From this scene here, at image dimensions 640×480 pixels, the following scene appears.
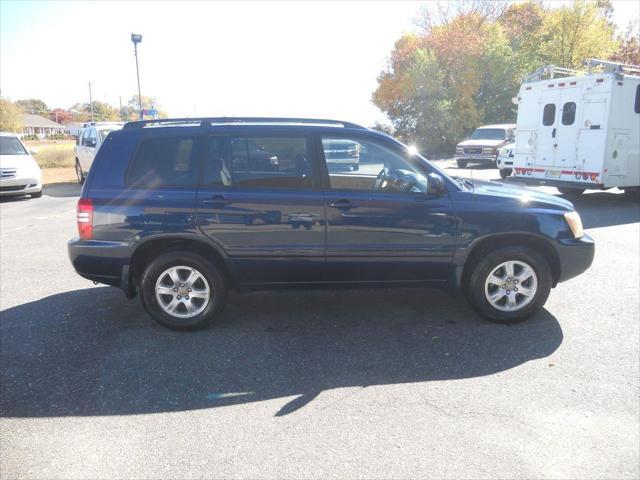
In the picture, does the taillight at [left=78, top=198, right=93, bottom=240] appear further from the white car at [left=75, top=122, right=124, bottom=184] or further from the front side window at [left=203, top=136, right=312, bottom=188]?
the white car at [left=75, top=122, right=124, bottom=184]

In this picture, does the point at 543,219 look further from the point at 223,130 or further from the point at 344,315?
the point at 223,130

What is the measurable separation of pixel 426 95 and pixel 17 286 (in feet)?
101

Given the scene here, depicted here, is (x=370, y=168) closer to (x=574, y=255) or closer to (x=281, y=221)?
(x=281, y=221)

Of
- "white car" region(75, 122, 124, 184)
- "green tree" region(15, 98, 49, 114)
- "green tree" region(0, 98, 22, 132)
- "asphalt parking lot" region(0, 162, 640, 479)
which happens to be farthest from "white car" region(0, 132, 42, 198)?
"green tree" region(15, 98, 49, 114)

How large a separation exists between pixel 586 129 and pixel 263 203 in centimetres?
977

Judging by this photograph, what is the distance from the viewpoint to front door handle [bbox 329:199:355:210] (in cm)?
448

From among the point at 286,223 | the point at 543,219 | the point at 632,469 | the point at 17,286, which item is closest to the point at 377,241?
the point at 286,223

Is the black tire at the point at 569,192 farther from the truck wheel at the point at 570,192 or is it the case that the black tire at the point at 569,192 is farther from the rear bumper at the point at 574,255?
the rear bumper at the point at 574,255

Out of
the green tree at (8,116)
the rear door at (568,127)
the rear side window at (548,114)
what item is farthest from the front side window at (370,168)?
the green tree at (8,116)

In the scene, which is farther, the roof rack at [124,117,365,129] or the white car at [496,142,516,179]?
the white car at [496,142,516,179]

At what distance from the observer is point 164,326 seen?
4.65m

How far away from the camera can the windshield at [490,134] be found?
2253 cm

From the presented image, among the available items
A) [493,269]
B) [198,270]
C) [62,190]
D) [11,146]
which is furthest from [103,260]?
[62,190]

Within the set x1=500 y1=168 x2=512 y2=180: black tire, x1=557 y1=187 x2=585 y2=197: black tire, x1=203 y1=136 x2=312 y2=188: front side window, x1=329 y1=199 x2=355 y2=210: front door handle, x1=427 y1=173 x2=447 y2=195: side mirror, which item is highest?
x1=203 y1=136 x2=312 y2=188: front side window
